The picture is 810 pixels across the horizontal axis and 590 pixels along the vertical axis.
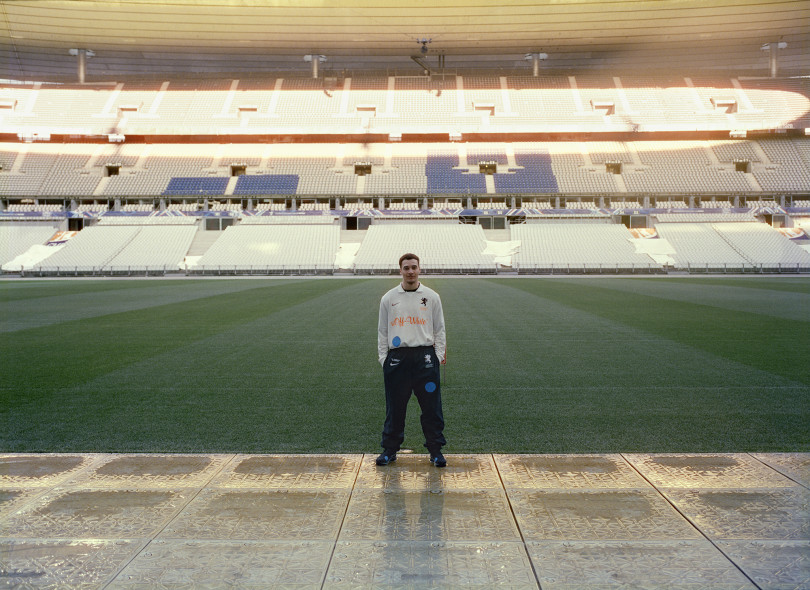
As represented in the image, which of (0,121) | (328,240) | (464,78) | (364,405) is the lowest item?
(364,405)

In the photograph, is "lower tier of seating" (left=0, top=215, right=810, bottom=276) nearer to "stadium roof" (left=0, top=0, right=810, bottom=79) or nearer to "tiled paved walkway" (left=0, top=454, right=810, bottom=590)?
"stadium roof" (left=0, top=0, right=810, bottom=79)

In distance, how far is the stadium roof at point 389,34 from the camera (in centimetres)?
4225

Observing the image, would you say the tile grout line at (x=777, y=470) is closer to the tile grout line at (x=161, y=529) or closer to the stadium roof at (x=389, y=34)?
the tile grout line at (x=161, y=529)

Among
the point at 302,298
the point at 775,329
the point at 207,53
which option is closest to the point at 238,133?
the point at 207,53

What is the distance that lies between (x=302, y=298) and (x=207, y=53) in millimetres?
40363

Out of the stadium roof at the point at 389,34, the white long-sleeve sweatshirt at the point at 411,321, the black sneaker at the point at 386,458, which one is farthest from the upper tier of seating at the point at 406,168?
the black sneaker at the point at 386,458

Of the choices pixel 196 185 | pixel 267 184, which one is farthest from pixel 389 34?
pixel 196 185

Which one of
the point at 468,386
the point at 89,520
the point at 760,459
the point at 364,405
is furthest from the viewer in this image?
the point at 468,386

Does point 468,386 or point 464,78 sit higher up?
point 464,78

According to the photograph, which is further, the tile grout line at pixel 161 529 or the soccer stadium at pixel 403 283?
the soccer stadium at pixel 403 283

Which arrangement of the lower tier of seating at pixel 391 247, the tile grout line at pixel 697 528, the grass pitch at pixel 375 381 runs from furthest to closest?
1. the lower tier of seating at pixel 391 247
2. the grass pitch at pixel 375 381
3. the tile grout line at pixel 697 528

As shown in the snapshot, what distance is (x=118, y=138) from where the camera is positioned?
171ft

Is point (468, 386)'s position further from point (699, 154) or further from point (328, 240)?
point (699, 154)

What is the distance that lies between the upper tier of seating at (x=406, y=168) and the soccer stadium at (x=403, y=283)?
0.31 metres
